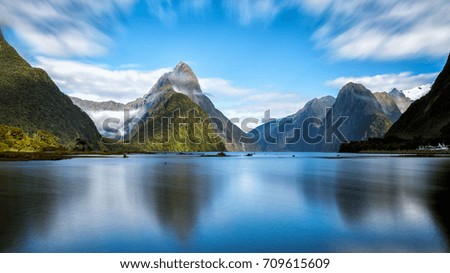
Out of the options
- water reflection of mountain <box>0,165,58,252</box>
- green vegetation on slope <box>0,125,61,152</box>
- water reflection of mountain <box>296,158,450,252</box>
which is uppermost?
green vegetation on slope <box>0,125,61,152</box>

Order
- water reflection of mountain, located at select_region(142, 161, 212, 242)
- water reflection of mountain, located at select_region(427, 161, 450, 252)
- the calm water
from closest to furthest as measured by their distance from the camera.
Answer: the calm water, water reflection of mountain, located at select_region(427, 161, 450, 252), water reflection of mountain, located at select_region(142, 161, 212, 242)

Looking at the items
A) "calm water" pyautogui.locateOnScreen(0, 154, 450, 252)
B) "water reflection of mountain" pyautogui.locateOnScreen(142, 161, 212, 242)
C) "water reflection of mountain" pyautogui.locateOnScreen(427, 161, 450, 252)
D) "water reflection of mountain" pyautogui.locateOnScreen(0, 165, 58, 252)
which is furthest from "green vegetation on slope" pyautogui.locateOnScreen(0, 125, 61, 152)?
"water reflection of mountain" pyautogui.locateOnScreen(427, 161, 450, 252)

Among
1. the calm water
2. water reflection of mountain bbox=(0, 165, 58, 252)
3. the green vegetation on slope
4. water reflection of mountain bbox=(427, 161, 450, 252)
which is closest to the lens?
the calm water

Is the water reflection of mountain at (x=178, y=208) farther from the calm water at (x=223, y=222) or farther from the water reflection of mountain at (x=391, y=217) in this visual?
the water reflection of mountain at (x=391, y=217)

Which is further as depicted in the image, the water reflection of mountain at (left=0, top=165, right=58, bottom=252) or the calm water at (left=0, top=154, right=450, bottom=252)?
the water reflection of mountain at (left=0, top=165, right=58, bottom=252)

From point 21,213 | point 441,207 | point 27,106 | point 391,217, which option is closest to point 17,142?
point 27,106

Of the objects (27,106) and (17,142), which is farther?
(27,106)

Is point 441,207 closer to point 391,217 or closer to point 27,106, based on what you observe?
point 391,217

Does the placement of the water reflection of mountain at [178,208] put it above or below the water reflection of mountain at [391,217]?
above

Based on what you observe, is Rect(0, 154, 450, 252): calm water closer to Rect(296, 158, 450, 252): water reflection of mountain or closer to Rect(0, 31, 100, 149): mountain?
Rect(296, 158, 450, 252): water reflection of mountain

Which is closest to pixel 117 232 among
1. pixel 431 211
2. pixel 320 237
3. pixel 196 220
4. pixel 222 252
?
pixel 196 220

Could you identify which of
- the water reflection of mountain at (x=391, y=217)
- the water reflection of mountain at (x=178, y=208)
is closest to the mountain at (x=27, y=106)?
the water reflection of mountain at (x=178, y=208)
